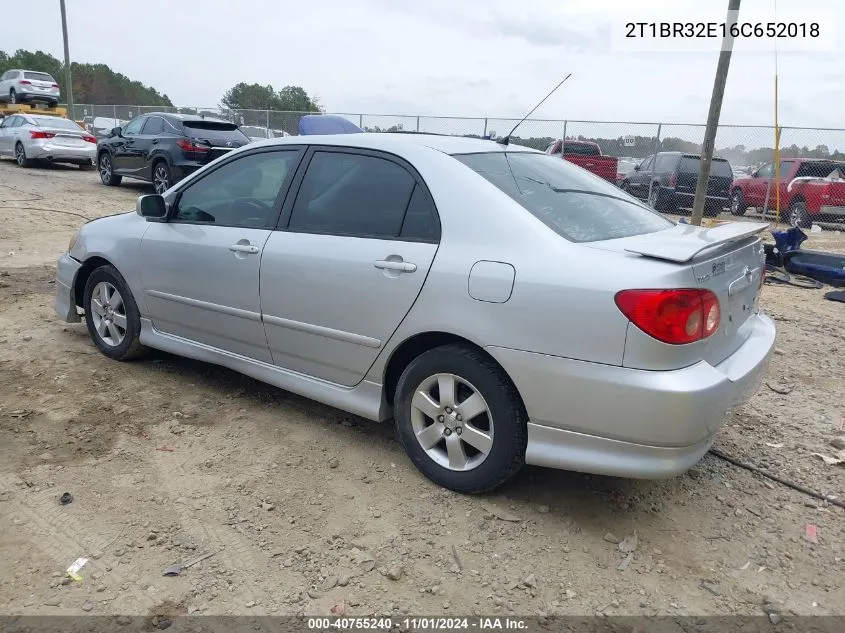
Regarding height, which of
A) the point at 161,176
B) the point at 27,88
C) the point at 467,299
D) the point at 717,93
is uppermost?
the point at 27,88

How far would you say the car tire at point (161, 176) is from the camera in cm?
1258

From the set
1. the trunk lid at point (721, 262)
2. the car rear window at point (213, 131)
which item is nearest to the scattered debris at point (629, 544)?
the trunk lid at point (721, 262)

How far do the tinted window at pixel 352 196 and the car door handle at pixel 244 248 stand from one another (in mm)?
255

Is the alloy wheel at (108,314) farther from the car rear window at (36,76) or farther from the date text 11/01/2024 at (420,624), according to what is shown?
the car rear window at (36,76)

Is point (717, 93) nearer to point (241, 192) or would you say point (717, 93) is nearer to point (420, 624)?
point (241, 192)

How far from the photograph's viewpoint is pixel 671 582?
259 cm

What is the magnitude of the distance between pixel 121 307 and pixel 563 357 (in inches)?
128

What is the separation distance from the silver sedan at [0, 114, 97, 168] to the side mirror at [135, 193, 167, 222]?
15.1 m

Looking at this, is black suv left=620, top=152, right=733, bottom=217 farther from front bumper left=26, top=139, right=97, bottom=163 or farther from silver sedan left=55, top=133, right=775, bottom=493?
front bumper left=26, top=139, right=97, bottom=163

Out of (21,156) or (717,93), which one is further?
(21,156)

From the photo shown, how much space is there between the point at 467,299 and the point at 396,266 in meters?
0.42

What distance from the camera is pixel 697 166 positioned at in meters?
15.5

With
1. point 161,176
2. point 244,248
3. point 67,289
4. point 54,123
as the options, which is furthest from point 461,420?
point 54,123

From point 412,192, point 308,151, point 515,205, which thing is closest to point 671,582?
point 515,205
